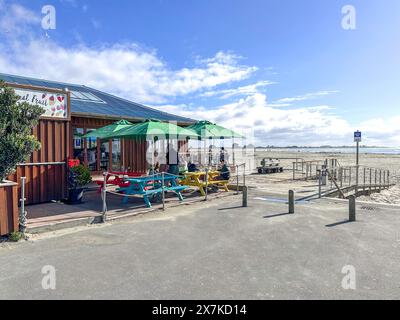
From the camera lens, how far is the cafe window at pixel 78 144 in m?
12.7

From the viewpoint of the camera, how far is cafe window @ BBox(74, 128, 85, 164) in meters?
12.7

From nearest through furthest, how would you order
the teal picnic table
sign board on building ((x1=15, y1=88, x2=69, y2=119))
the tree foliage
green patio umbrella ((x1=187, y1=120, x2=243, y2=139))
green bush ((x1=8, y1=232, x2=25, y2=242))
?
green bush ((x1=8, y1=232, x2=25, y2=242)) → the tree foliage → sign board on building ((x1=15, y1=88, x2=69, y2=119)) → the teal picnic table → green patio umbrella ((x1=187, y1=120, x2=243, y2=139))

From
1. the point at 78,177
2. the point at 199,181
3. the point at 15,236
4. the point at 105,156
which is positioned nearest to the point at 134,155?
the point at 105,156

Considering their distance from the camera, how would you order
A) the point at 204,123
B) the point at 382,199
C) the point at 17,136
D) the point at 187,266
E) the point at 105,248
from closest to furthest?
the point at 187,266, the point at 105,248, the point at 17,136, the point at 204,123, the point at 382,199

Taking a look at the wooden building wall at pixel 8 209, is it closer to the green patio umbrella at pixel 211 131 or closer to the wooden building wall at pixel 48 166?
the wooden building wall at pixel 48 166

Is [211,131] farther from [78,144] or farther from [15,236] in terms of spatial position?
[15,236]

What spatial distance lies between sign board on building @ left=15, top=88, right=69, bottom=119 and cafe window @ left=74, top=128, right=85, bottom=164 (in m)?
3.53

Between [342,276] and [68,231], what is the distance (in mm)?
5497

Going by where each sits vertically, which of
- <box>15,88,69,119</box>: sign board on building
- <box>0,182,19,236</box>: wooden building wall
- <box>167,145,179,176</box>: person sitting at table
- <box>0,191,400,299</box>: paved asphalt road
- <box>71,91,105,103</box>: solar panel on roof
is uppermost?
<box>71,91,105,103</box>: solar panel on roof

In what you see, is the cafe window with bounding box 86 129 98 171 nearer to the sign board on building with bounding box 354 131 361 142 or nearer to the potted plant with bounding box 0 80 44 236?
the potted plant with bounding box 0 80 44 236

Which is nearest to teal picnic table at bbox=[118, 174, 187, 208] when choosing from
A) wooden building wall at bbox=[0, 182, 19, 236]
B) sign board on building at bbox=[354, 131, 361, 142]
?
wooden building wall at bbox=[0, 182, 19, 236]

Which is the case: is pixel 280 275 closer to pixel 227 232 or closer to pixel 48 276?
pixel 227 232

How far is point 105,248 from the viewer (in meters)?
5.41
